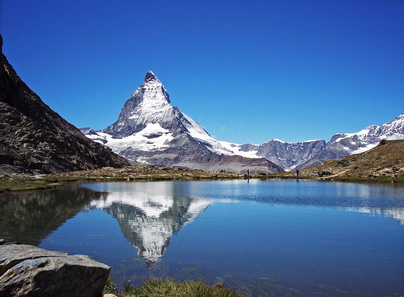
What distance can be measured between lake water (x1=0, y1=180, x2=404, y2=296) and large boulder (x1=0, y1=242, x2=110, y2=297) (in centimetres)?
611

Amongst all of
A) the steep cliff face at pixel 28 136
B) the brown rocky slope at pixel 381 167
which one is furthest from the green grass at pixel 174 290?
the brown rocky slope at pixel 381 167

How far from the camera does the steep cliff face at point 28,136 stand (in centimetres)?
13311

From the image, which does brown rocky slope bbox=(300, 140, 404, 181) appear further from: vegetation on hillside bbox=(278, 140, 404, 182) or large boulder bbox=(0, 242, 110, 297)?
large boulder bbox=(0, 242, 110, 297)

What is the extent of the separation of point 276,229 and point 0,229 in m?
25.5

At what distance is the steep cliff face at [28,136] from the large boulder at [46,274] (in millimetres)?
121472

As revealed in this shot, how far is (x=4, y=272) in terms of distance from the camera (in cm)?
1002

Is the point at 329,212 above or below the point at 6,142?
below

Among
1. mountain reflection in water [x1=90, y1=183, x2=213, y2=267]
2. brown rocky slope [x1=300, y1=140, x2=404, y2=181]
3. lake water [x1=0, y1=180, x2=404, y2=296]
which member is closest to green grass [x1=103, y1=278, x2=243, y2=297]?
lake water [x1=0, y1=180, x2=404, y2=296]

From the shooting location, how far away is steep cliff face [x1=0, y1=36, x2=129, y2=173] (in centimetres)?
13311

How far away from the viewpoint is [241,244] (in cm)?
2581

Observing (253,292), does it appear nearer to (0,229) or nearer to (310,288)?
(310,288)

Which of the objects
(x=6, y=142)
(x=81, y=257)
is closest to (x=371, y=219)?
(x=81, y=257)

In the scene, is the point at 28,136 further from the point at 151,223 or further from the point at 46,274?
the point at 46,274

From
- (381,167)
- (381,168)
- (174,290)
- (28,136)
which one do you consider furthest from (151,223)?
(28,136)
